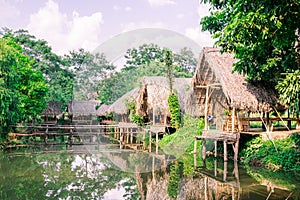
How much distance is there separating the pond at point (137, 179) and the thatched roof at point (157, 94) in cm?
642

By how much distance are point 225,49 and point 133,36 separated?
6.28 metres

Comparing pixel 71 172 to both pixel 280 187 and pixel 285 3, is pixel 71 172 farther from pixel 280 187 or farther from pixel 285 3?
pixel 285 3

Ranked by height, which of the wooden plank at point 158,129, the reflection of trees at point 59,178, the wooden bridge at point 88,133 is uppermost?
the wooden plank at point 158,129

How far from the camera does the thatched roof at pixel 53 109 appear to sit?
116ft

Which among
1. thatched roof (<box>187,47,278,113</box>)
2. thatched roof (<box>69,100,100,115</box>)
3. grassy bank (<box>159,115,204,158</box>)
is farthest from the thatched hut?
thatched roof (<box>69,100,100,115</box>)

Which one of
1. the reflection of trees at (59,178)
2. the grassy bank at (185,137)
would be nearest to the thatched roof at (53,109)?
the grassy bank at (185,137)

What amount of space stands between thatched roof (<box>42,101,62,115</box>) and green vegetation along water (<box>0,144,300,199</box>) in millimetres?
20620

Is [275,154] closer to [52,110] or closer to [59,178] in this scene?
[59,178]

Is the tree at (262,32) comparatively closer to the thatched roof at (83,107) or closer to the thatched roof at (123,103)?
the thatched roof at (123,103)

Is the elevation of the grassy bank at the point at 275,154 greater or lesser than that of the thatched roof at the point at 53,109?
lesser

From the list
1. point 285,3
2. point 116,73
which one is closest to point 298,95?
point 285,3

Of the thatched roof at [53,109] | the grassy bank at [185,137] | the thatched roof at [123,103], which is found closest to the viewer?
the grassy bank at [185,137]

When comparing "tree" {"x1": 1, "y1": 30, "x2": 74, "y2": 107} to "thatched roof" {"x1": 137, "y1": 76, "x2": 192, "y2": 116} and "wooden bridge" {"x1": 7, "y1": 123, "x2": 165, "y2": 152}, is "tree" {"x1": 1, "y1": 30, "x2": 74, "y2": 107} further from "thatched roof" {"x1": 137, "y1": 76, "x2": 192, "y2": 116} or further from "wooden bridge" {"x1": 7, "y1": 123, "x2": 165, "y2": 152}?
"thatched roof" {"x1": 137, "y1": 76, "x2": 192, "y2": 116}

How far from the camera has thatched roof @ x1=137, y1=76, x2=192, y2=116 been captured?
21250 millimetres
